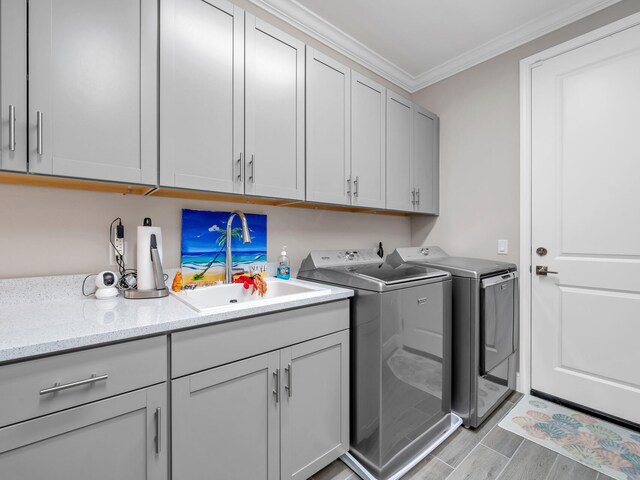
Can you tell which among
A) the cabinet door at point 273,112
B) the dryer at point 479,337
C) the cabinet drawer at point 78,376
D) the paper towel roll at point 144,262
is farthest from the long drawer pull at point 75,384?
the dryer at point 479,337

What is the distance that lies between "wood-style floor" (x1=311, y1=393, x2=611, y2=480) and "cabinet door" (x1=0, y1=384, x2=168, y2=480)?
0.93m

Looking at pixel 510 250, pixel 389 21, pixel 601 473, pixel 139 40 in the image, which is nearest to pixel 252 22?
pixel 139 40

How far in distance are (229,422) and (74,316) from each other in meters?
0.68

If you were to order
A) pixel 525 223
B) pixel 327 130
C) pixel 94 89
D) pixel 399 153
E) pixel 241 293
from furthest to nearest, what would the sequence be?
pixel 399 153
pixel 525 223
pixel 327 130
pixel 241 293
pixel 94 89

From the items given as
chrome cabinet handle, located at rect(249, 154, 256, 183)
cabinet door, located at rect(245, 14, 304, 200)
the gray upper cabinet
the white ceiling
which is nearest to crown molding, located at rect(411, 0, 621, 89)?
the white ceiling

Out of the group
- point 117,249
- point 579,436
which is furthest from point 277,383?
point 579,436

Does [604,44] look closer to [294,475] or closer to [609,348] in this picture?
[609,348]

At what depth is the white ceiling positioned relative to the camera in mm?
2025

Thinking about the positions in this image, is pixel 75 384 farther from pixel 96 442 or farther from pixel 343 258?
pixel 343 258

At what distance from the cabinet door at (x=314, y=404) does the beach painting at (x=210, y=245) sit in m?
0.72

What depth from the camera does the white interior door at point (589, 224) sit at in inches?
73.6

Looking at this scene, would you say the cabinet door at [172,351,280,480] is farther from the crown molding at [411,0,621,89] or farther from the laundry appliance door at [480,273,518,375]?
the crown molding at [411,0,621,89]

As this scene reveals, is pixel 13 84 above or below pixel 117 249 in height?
above

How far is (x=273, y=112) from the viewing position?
1.65m
